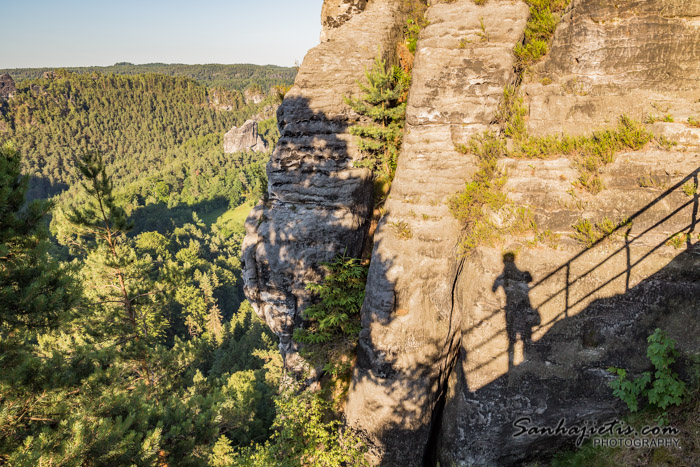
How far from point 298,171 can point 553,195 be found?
23.7ft

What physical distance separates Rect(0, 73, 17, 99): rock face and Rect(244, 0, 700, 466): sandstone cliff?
208962mm

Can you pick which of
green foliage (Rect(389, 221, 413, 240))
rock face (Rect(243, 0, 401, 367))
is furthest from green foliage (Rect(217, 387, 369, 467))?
green foliage (Rect(389, 221, 413, 240))

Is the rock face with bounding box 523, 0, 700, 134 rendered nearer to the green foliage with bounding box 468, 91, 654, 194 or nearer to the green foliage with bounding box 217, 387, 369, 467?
the green foliage with bounding box 468, 91, 654, 194

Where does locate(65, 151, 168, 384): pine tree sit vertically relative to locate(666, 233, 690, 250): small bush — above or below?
below

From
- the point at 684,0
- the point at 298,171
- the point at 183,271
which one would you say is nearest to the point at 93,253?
the point at 183,271

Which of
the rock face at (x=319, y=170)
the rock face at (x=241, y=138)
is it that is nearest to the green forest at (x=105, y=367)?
the rock face at (x=319, y=170)

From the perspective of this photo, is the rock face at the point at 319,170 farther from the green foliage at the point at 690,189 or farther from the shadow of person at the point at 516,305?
the green foliage at the point at 690,189

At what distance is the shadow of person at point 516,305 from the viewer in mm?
7844

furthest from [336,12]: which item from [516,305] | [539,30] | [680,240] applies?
[680,240]

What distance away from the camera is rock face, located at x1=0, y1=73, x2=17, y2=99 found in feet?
489

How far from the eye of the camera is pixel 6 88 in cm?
15188

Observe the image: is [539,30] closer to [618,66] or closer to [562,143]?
[618,66]

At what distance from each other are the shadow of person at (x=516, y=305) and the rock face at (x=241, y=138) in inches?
6274

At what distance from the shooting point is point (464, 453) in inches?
345
